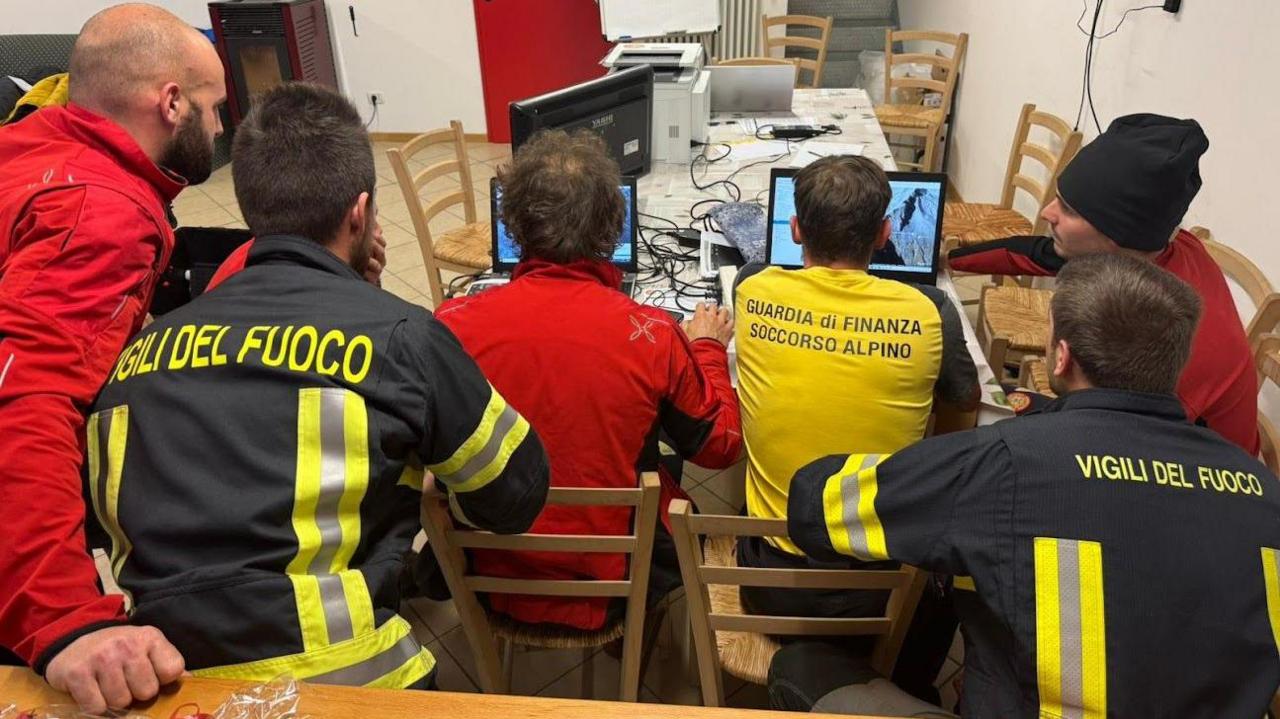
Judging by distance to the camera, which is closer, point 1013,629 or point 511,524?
point 1013,629

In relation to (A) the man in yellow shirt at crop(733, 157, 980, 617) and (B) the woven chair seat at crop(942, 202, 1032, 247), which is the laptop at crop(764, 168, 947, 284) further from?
(B) the woven chair seat at crop(942, 202, 1032, 247)

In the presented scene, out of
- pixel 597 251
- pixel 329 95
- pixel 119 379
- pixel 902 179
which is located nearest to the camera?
pixel 119 379

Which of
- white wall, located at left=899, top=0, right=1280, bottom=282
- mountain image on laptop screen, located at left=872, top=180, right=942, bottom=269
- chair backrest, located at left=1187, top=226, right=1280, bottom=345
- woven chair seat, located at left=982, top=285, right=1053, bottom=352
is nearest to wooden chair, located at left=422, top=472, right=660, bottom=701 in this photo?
mountain image on laptop screen, located at left=872, top=180, right=942, bottom=269

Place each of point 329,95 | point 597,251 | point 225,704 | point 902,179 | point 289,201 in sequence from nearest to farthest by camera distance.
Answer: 1. point 225,704
2. point 289,201
3. point 329,95
4. point 597,251
5. point 902,179

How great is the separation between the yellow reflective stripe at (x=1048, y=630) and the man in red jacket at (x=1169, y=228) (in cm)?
82

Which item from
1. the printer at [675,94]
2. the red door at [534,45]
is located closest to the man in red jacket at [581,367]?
the printer at [675,94]

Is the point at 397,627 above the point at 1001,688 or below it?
above

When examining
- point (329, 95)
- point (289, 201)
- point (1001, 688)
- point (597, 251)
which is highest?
point (329, 95)

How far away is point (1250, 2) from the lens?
2.21 meters

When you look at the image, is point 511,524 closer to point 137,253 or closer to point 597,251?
point 597,251

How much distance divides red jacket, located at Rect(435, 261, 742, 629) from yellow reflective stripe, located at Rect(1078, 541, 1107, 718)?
A: 762mm

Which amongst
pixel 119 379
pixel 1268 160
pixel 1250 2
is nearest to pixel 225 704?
pixel 119 379

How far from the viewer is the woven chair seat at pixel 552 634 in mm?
1605

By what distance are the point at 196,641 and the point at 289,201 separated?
0.60 meters
